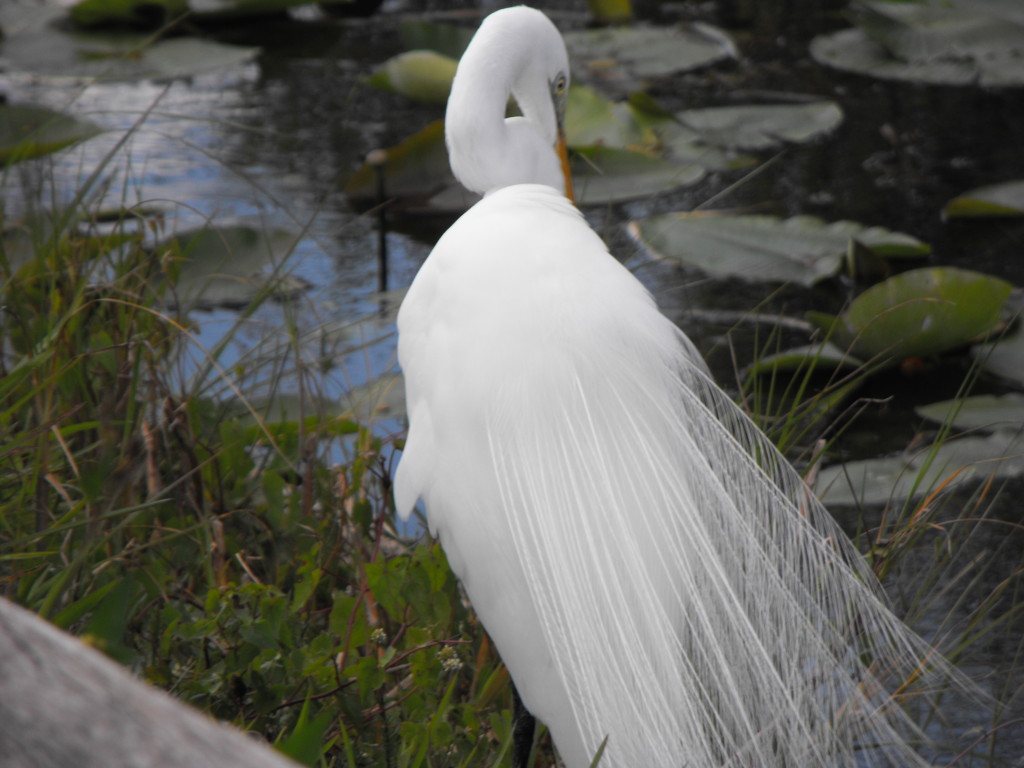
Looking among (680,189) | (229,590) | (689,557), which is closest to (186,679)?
(229,590)

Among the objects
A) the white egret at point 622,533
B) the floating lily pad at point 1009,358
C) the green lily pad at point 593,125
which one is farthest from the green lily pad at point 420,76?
the white egret at point 622,533

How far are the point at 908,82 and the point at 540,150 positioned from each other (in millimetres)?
2655

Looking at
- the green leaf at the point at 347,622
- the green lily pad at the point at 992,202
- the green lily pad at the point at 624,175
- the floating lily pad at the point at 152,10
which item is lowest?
the green lily pad at the point at 992,202

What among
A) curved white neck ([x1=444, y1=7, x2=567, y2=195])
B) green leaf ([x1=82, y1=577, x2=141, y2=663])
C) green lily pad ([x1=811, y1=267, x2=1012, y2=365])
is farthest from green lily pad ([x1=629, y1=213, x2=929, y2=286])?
green leaf ([x1=82, y1=577, x2=141, y2=663])

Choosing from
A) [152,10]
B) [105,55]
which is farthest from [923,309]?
[152,10]

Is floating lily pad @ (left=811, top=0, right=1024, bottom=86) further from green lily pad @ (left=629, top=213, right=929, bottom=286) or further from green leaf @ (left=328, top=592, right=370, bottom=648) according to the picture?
green leaf @ (left=328, top=592, right=370, bottom=648)

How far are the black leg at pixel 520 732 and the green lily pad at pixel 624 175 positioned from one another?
5.86 feet

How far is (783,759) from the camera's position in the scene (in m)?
1.14

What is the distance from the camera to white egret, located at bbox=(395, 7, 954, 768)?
3.71 ft

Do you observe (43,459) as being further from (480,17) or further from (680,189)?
(480,17)

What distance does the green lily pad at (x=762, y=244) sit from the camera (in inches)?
101

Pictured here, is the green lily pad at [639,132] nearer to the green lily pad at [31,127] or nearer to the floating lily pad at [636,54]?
the floating lily pad at [636,54]

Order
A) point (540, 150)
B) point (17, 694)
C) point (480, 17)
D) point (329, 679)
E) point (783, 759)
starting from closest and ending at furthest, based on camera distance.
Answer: point (17, 694), point (783, 759), point (329, 679), point (540, 150), point (480, 17)

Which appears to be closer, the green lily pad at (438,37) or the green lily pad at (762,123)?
the green lily pad at (762,123)
